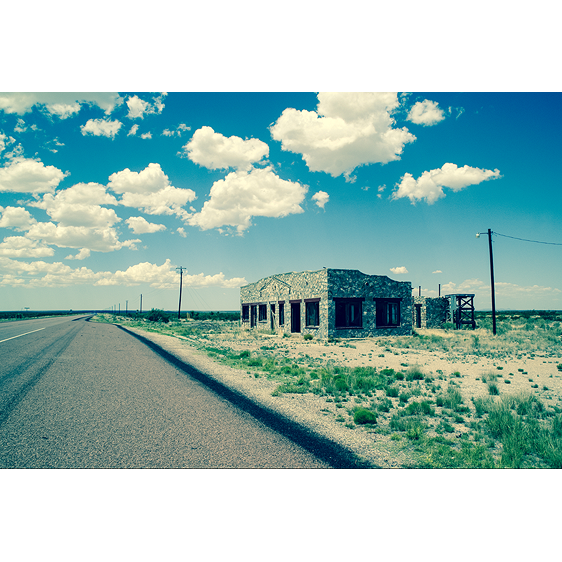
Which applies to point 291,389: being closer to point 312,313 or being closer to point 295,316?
point 312,313

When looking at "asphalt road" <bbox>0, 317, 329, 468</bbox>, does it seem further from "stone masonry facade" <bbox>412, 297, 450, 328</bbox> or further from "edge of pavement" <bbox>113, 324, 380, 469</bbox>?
"stone masonry facade" <bbox>412, 297, 450, 328</bbox>

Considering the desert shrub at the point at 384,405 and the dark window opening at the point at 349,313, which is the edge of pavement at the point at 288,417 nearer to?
the desert shrub at the point at 384,405

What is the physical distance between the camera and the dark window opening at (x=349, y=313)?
91.0ft

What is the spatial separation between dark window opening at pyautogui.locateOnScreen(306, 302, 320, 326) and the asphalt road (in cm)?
1837

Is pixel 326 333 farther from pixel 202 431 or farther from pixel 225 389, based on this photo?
pixel 202 431

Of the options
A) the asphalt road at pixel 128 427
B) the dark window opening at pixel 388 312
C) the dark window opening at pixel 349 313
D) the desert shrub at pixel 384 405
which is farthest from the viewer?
the dark window opening at pixel 388 312

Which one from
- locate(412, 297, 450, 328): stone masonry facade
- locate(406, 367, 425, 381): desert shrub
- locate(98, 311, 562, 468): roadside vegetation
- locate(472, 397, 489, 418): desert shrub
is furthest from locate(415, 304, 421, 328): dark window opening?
locate(472, 397, 489, 418): desert shrub

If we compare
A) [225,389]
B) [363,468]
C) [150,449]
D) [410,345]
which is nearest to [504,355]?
[410,345]

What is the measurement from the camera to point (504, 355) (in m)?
17.5

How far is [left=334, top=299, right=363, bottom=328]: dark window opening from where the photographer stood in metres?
27.7

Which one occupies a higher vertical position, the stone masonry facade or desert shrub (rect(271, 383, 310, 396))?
the stone masonry facade

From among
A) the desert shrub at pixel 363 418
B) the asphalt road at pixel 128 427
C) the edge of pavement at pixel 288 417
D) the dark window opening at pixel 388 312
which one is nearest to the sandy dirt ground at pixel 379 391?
the edge of pavement at pixel 288 417

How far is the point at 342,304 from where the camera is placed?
27953 mm

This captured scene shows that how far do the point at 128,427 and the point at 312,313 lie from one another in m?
23.7
